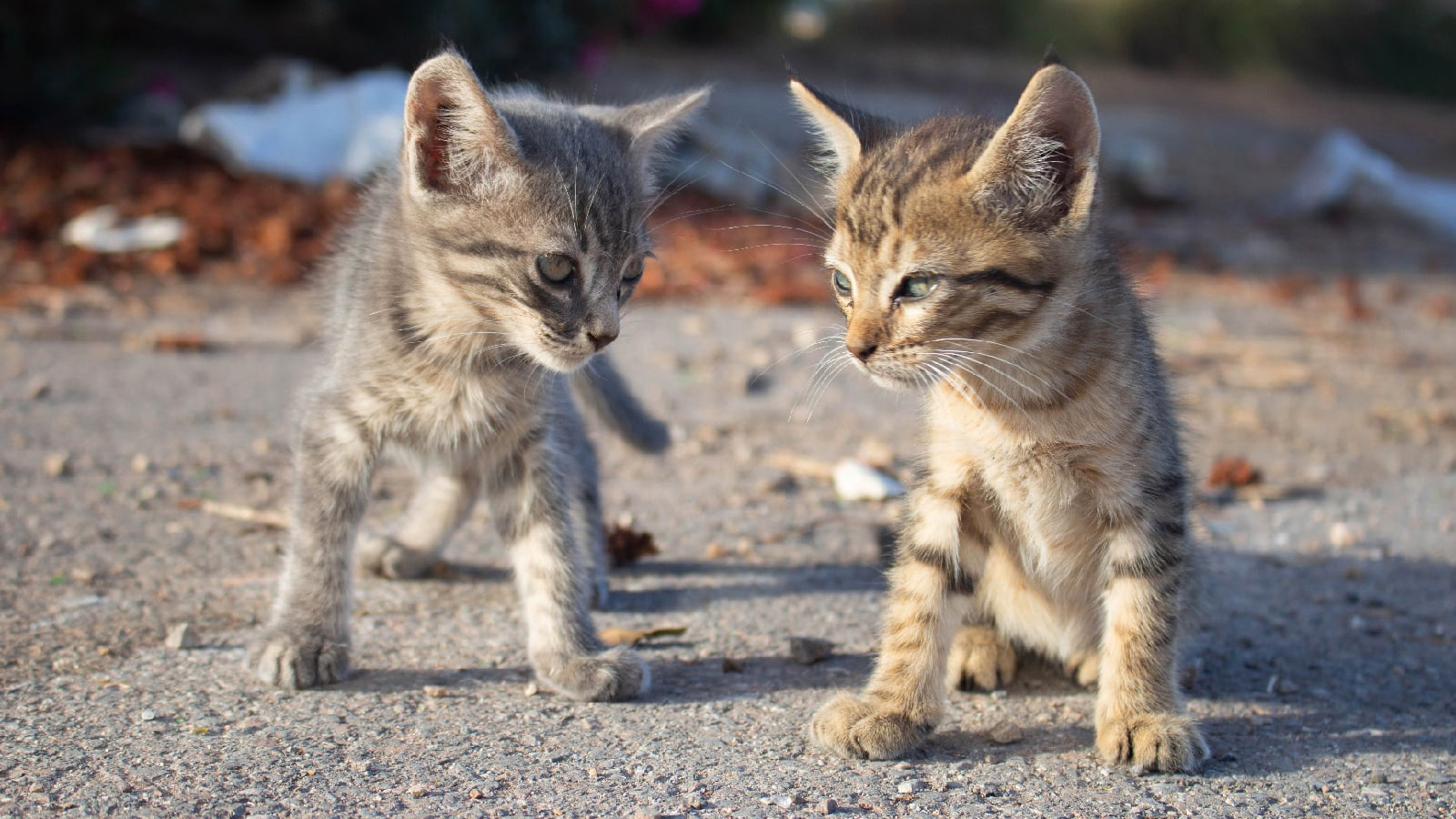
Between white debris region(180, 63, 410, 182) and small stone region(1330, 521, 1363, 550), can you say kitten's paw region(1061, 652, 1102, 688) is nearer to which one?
small stone region(1330, 521, 1363, 550)

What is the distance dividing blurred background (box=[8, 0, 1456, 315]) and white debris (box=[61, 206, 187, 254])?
0.02 metres

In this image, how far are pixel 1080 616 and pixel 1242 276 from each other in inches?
281

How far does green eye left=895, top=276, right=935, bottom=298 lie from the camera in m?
3.09

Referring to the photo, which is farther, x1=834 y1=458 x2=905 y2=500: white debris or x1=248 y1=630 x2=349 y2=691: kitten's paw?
x1=834 y1=458 x2=905 y2=500: white debris

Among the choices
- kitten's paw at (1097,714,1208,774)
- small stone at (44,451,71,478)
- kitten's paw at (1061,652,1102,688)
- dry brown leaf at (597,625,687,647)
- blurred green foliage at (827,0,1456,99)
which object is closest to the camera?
kitten's paw at (1097,714,1208,774)

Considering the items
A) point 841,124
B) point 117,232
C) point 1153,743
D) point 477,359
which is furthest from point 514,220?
point 117,232

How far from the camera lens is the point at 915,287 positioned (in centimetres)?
310

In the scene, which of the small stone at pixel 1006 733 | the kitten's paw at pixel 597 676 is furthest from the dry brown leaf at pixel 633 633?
the small stone at pixel 1006 733

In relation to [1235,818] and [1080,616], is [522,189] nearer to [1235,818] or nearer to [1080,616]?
[1080,616]

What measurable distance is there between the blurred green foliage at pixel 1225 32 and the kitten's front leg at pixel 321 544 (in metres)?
20.2

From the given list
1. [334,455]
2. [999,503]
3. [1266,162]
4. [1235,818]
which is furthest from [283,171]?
[1266,162]

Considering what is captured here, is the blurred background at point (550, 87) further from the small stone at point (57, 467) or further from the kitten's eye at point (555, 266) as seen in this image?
the small stone at point (57, 467)

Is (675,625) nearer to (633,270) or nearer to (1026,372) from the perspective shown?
(633,270)

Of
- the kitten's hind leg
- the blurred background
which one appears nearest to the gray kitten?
the kitten's hind leg
